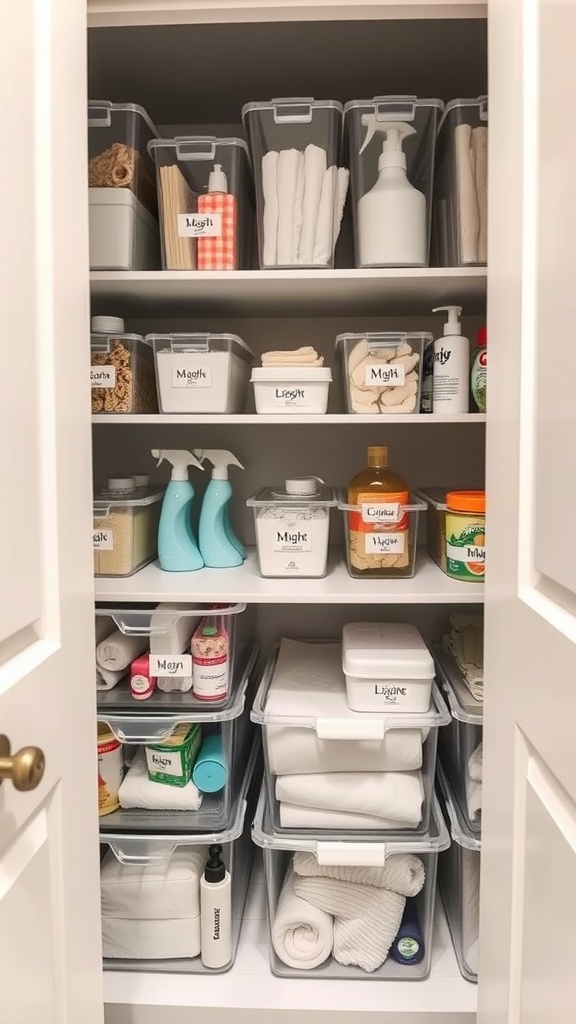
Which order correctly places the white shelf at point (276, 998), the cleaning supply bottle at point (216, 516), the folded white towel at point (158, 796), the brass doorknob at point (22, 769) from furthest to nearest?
the cleaning supply bottle at point (216, 516) < the folded white towel at point (158, 796) < the white shelf at point (276, 998) < the brass doorknob at point (22, 769)

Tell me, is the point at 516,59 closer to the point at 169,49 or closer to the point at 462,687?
the point at 169,49

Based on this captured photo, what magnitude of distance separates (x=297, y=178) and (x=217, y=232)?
0.15m

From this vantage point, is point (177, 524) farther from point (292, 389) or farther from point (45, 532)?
point (45, 532)

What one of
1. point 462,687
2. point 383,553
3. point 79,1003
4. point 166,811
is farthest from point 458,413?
point 79,1003

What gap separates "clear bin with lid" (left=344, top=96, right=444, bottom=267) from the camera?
111cm

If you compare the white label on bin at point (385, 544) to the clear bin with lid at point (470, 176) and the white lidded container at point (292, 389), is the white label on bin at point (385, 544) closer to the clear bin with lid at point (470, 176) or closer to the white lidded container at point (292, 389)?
the white lidded container at point (292, 389)

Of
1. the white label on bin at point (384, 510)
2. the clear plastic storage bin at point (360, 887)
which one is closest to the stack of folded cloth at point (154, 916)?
the clear plastic storage bin at point (360, 887)

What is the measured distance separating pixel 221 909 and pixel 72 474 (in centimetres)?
78

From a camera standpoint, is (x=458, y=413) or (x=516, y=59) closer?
(x=516, y=59)

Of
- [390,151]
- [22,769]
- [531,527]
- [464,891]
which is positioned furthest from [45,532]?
[464,891]

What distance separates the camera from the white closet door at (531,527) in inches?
24.4

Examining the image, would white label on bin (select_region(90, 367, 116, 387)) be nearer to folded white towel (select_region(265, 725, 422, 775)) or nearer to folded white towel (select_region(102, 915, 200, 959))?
folded white towel (select_region(265, 725, 422, 775))

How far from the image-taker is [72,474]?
29.9 inches

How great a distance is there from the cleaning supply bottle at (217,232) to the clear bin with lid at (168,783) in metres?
0.72
